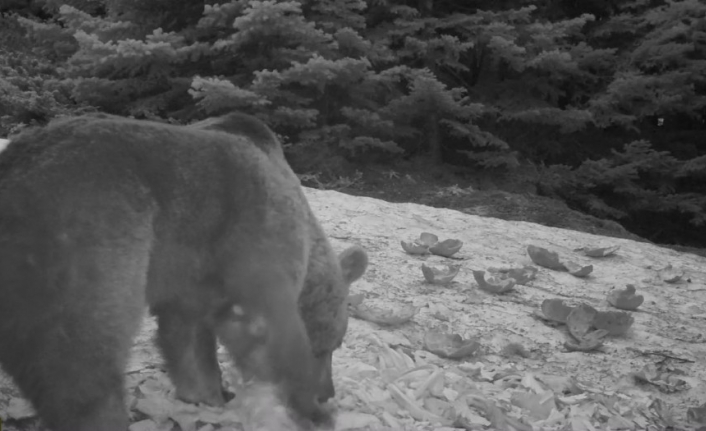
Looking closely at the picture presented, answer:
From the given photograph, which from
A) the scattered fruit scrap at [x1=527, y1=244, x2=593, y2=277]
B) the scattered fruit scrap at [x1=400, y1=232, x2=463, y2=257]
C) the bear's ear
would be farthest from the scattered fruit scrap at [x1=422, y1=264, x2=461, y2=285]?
the bear's ear

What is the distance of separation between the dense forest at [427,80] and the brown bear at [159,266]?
13.8 feet

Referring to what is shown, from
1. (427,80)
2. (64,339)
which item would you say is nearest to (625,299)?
(64,339)

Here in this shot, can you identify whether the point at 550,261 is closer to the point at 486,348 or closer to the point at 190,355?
the point at 486,348

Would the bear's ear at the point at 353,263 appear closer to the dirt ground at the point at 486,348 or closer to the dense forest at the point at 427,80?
the dirt ground at the point at 486,348

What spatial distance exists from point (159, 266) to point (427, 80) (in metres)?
6.20

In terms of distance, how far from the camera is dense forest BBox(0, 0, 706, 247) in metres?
7.09

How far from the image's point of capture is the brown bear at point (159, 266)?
6.46ft

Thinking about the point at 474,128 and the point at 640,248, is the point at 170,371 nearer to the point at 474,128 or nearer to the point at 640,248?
the point at 640,248

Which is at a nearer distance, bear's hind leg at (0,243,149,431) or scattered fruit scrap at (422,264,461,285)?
bear's hind leg at (0,243,149,431)

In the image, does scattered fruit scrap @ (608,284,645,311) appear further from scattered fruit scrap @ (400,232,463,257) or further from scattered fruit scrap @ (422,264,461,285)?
scattered fruit scrap @ (400,232,463,257)

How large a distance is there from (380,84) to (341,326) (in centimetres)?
637

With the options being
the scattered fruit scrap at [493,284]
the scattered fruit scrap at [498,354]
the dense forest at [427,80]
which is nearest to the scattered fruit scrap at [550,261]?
the scattered fruit scrap at [498,354]

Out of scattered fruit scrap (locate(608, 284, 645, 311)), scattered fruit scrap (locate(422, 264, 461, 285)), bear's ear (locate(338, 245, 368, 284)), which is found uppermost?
bear's ear (locate(338, 245, 368, 284))

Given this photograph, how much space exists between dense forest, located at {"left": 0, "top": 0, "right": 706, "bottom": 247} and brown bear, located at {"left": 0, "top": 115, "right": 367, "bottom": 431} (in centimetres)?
419
